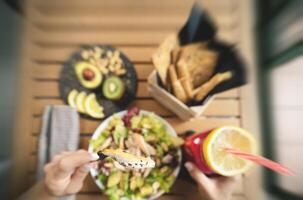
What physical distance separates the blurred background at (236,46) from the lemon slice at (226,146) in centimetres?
20

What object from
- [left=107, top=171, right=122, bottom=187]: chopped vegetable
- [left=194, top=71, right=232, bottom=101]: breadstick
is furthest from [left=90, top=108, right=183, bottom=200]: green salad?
[left=194, top=71, right=232, bottom=101]: breadstick

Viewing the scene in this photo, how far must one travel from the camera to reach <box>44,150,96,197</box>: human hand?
0.52m

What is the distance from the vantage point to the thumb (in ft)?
1.80

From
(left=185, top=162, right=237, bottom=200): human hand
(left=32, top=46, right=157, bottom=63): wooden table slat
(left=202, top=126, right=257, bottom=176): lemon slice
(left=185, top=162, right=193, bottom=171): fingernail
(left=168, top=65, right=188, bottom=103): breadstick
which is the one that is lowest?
(left=185, top=162, right=237, bottom=200): human hand

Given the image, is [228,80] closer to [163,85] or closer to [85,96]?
[163,85]

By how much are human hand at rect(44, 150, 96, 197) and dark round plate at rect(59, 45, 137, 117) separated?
5.0 inches

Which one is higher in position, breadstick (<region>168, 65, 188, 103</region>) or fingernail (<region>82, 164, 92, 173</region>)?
breadstick (<region>168, 65, 188, 103</region>)

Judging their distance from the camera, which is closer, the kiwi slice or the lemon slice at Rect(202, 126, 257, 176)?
the lemon slice at Rect(202, 126, 257, 176)

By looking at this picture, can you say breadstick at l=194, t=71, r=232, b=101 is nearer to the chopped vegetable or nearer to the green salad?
the green salad

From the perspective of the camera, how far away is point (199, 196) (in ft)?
1.95

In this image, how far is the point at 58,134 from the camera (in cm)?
61

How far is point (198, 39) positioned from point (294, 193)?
418 mm

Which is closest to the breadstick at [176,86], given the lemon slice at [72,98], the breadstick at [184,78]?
the breadstick at [184,78]

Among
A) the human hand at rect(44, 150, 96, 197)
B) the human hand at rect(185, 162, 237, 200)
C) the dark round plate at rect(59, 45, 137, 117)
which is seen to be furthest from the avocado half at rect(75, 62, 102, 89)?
the human hand at rect(185, 162, 237, 200)
